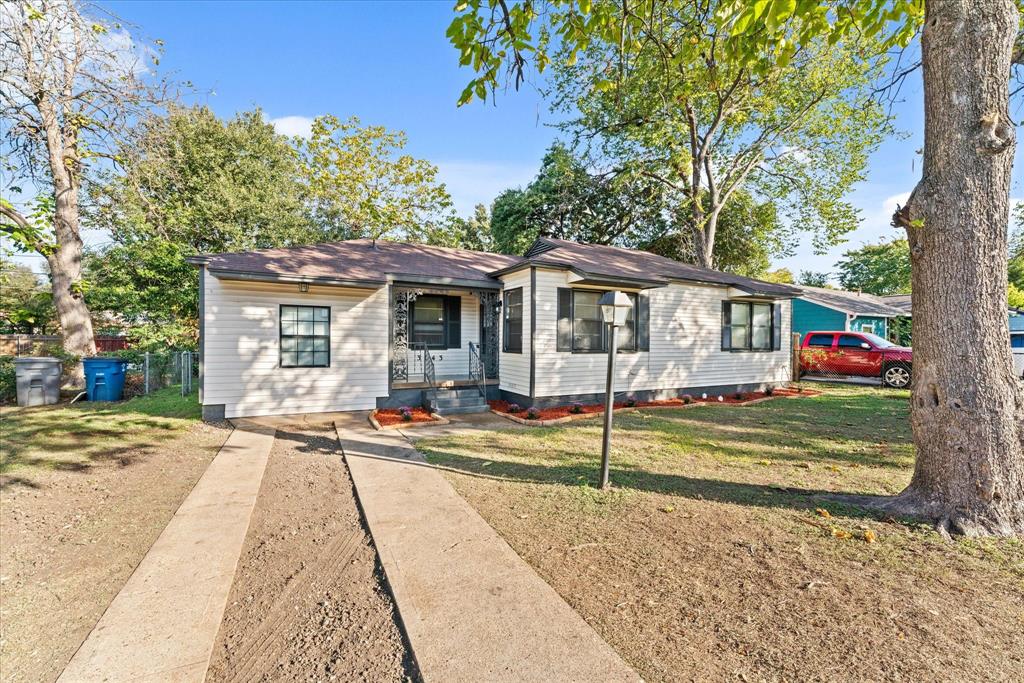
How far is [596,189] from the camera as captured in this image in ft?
67.3

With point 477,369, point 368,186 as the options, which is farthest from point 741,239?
point 368,186

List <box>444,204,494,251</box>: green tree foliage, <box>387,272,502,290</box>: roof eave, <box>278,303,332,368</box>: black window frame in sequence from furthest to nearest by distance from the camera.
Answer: <box>444,204,494,251</box>: green tree foliage
<box>387,272,502,290</box>: roof eave
<box>278,303,332,368</box>: black window frame

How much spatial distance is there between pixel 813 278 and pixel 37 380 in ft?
202

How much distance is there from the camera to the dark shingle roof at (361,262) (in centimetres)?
816

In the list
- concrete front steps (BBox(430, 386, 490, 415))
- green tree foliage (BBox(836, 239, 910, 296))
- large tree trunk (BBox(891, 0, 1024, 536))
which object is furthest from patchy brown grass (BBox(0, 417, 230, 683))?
green tree foliage (BBox(836, 239, 910, 296))

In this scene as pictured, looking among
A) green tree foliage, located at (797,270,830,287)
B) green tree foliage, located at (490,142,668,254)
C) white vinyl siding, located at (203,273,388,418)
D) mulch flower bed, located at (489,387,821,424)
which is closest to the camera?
white vinyl siding, located at (203,273,388,418)

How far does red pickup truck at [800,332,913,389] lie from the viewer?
1273 centimetres

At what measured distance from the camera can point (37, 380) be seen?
32.8 feet

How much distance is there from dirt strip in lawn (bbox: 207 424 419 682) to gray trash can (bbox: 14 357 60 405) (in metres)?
9.92

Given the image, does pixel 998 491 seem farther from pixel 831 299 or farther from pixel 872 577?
pixel 831 299

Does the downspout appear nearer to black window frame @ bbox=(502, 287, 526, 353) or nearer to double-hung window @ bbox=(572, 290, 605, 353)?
black window frame @ bbox=(502, 287, 526, 353)

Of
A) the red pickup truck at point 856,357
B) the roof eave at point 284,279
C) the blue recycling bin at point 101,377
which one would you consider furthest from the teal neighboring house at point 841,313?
the blue recycling bin at point 101,377

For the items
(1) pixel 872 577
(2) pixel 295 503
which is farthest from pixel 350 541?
(1) pixel 872 577

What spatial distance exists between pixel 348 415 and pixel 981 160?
9.50m
